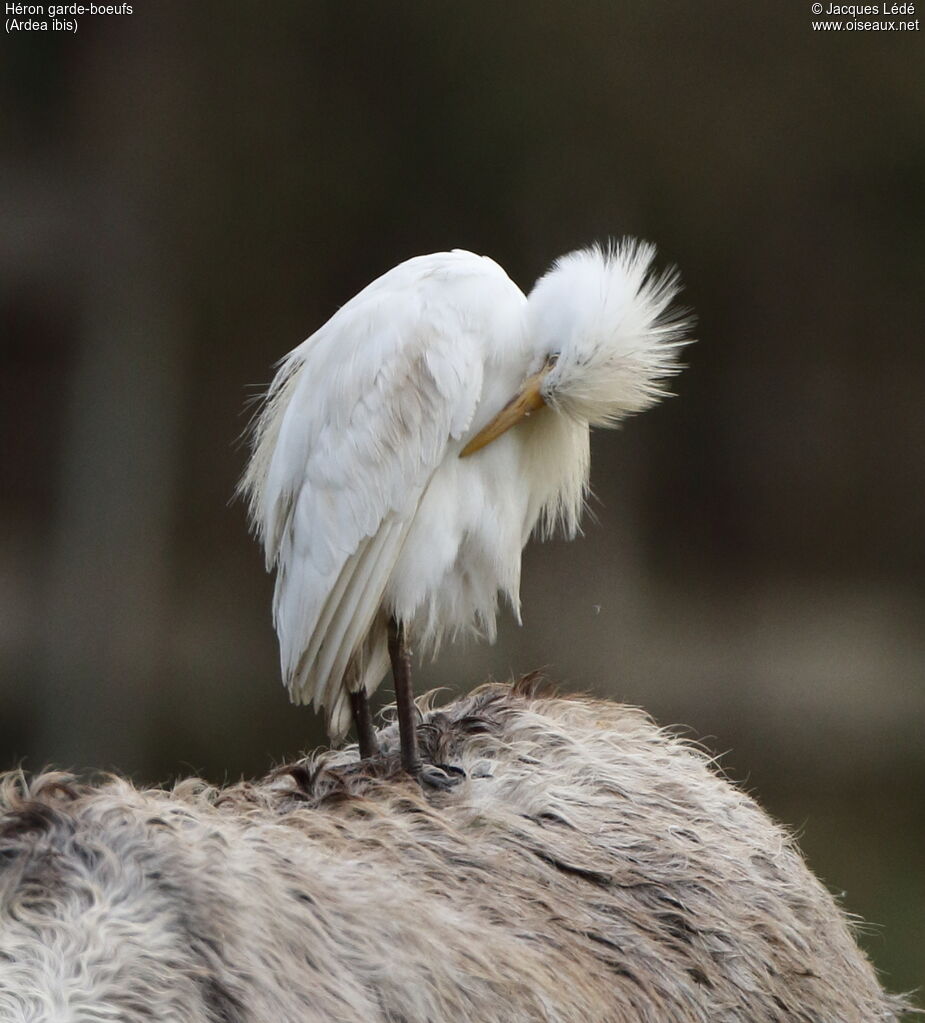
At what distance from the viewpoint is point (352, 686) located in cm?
168

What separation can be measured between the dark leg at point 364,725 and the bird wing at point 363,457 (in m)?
0.03

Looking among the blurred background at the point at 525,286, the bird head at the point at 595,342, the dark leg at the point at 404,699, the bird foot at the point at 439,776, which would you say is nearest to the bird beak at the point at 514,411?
the bird head at the point at 595,342

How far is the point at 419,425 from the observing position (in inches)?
65.7

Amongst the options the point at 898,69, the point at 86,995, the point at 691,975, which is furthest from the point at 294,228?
the point at 86,995

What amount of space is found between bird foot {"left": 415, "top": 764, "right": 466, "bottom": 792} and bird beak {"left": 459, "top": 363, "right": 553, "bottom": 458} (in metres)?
0.50

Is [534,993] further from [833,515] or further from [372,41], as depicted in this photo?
[833,515]

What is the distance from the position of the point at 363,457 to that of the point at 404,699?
1.05 feet

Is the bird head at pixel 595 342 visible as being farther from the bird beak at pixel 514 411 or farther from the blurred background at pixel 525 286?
the blurred background at pixel 525 286

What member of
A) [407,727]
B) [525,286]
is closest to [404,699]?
[407,727]

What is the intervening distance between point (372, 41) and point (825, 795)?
2433mm

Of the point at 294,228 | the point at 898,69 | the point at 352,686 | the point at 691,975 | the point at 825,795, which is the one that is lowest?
the point at 825,795

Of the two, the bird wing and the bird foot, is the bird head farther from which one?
the bird foot

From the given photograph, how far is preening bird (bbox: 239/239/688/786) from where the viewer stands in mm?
1648

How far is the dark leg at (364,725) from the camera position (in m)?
1.52
